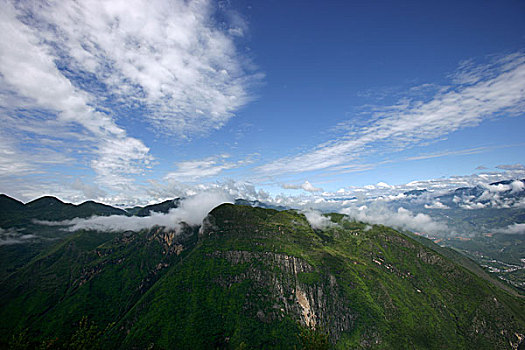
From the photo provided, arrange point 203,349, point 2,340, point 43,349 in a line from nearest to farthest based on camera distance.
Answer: point 43,349
point 203,349
point 2,340

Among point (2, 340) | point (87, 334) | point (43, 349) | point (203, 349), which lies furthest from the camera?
point (2, 340)

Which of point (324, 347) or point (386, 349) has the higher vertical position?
point (324, 347)

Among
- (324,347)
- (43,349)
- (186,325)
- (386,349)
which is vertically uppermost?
(43,349)

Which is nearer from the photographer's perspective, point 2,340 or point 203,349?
point 203,349

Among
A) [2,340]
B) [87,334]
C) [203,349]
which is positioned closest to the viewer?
[87,334]

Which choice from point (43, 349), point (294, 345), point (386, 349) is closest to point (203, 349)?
point (294, 345)

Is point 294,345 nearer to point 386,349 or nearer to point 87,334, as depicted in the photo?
point 386,349

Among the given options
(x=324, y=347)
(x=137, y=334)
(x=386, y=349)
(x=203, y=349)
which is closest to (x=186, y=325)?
(x=203, y=349)

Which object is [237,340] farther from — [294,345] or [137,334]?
[137,334]

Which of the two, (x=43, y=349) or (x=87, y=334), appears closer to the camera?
(x=43, y=349)
